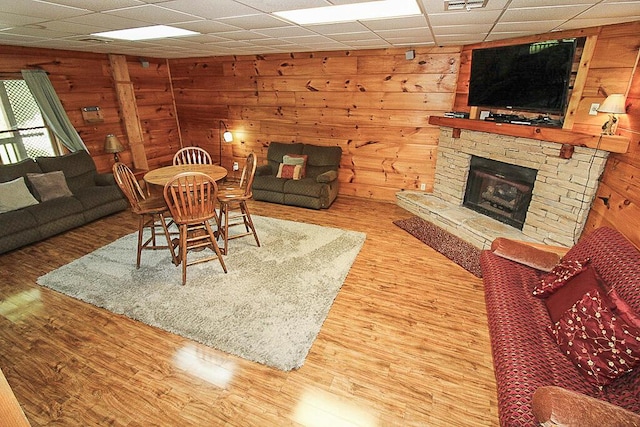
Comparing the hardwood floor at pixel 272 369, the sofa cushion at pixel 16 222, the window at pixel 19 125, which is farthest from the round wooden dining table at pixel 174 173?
the window at pixel 19 125

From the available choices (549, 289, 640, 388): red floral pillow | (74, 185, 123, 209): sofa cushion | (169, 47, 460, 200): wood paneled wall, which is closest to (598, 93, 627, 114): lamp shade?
(549, 289, 640, 388): red floral pillow

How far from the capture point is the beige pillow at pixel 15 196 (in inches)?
142

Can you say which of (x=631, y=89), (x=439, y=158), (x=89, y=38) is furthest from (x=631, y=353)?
(x=89, y=38)

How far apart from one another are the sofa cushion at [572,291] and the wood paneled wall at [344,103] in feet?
9.68

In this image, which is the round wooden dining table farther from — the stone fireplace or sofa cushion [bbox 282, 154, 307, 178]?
the stone fireplace

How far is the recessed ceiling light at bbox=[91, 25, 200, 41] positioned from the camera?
3008 millimetres

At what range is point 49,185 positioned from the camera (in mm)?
4004

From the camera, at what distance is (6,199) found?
11.9 ft

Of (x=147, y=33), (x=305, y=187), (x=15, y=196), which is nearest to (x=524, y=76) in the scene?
(x=305, y=187)

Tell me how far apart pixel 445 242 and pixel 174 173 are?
10.8 feet

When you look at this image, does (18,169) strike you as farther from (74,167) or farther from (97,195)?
(97,195)

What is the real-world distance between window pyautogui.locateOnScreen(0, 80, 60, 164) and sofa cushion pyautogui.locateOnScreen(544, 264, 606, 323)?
6.24 m

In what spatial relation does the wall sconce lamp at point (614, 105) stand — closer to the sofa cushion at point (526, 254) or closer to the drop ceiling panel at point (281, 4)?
the sofa cushion at point (526, 254)

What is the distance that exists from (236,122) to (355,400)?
207 inches
